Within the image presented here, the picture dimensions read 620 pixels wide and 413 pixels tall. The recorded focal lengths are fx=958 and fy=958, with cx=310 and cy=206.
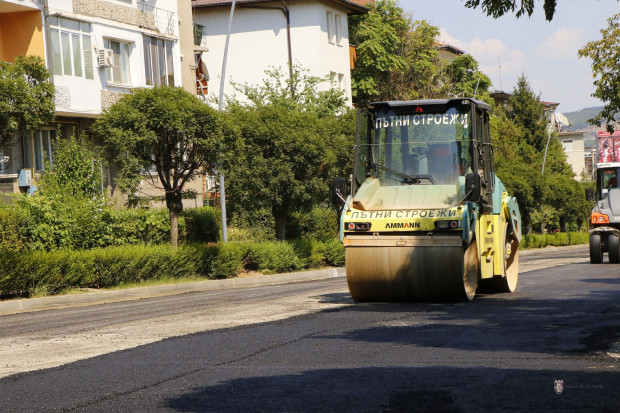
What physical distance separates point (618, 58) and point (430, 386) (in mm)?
28289

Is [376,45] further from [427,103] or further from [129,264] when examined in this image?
→ [427,103]

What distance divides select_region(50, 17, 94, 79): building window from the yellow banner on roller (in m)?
20.0

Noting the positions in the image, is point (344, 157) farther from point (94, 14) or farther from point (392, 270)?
point (392, 270)

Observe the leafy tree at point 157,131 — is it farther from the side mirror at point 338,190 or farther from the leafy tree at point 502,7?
the leafy tree at point 502,7

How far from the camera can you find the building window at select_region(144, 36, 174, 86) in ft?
120

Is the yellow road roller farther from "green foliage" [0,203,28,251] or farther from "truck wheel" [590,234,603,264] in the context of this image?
"truck wheel" [590,234,603,264]

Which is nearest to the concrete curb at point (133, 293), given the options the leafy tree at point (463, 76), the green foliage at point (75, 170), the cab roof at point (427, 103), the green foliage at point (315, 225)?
the green foliage at point (75, 170)

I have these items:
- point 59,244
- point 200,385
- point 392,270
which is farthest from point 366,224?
point 59,244

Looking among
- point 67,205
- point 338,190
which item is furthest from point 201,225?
point 338,190

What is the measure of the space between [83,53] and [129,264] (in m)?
11.9

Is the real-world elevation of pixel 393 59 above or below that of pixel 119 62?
above

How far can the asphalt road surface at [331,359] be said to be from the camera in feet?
22.6

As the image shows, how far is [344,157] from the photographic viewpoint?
35531 mm

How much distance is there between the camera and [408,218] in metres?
13.4
